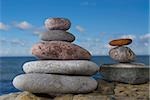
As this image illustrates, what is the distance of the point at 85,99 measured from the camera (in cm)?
579

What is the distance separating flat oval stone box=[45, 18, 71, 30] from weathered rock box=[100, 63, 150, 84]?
4.29 ft

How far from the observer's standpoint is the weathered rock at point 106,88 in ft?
21.0

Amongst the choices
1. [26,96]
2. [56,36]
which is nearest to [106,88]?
[56,36]

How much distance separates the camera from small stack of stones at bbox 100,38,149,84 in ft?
22.2

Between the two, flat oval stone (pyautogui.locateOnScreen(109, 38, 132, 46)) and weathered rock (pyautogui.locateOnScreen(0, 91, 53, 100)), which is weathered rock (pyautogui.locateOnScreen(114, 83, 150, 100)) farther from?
weathered rock (pyautogui.locateOnScreen(0, 91, 53, 100))

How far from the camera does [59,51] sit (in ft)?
20.5

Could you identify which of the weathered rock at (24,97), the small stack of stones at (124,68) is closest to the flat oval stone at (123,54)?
the small stack of stones at (124,68)

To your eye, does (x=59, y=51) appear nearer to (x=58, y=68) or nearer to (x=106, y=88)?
(x=58, y=68)

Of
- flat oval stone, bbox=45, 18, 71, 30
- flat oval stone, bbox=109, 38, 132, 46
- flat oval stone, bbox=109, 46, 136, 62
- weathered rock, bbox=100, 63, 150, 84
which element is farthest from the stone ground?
flat oval stone, bbox=45, 18, 71, 30

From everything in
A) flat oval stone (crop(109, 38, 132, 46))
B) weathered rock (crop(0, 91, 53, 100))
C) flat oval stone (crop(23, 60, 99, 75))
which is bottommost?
weathered rock (crop(0, 91, 53, 100))

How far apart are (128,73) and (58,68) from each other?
1.56m

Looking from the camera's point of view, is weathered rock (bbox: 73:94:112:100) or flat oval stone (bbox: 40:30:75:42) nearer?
weathered rock (bbox: 73:94:112:100)

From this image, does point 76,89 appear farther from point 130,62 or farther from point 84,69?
point 130,62

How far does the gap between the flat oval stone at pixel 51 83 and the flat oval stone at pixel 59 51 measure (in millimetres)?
412
